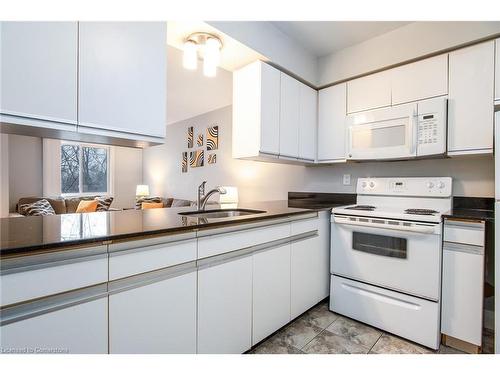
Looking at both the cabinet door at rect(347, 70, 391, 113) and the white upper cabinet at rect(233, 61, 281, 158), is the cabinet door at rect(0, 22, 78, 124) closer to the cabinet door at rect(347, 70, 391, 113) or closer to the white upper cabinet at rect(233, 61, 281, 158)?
the white upper cabinet at rect(233, 61, 281, 158)

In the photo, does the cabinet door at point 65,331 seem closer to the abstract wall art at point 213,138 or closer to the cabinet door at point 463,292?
the cabinet door at point 463,292

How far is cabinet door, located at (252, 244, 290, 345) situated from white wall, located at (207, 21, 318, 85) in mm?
1515

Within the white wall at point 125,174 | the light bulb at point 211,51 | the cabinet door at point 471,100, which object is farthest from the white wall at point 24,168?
the cabinet door at point 471,100

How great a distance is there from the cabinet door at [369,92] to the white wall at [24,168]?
5.91 metres

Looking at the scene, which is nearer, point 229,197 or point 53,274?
point 53,274

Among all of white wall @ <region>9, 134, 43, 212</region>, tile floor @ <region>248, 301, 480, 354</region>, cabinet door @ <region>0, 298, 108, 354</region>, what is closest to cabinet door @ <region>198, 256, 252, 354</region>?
tile floor @ <region>248, 301, 480, 354</region>

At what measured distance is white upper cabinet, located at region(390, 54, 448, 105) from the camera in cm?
A: 192

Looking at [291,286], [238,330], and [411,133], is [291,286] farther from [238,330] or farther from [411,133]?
[411,133]

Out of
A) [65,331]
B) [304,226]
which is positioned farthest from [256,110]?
[65,331]

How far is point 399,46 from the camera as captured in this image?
2.11m

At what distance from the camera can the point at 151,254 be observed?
3.47ft

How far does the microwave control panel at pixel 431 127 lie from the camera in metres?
1.86

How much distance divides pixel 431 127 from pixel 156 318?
2.23m

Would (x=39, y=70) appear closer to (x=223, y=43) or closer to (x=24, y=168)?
(x=223, y=43)
